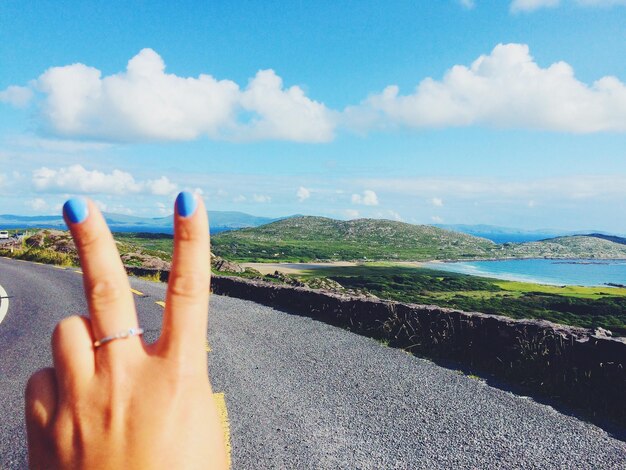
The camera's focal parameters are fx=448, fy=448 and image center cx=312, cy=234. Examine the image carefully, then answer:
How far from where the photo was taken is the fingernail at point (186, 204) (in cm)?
94

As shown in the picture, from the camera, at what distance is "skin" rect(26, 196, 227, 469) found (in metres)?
0.96

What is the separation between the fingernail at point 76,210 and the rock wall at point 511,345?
5.97 m

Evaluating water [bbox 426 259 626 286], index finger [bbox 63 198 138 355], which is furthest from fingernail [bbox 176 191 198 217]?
water [bbox 426 259 626 286]

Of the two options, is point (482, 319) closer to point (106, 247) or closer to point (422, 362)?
point (422, 362)

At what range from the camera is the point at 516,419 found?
4.70 meters

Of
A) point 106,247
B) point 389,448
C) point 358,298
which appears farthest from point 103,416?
point 358,298

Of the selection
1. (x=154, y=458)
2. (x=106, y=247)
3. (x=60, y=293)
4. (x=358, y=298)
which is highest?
(x=106, y=247)

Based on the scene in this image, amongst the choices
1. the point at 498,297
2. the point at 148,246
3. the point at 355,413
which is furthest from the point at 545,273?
the point at 355,413

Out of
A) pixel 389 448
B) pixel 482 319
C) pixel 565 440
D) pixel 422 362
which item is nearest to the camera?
pixel 389 448

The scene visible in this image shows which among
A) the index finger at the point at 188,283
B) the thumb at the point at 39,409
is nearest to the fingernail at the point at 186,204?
the index finger at the point at 188,283

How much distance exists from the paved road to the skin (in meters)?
2.86

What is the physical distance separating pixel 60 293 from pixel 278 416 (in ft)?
33.1

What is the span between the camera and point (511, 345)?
679cm

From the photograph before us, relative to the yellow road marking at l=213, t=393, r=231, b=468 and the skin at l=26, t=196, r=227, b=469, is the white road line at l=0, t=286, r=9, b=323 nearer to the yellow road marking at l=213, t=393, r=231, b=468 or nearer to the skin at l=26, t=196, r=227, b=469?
the yellow road marking at l=213, t=393, r=231, b=468
